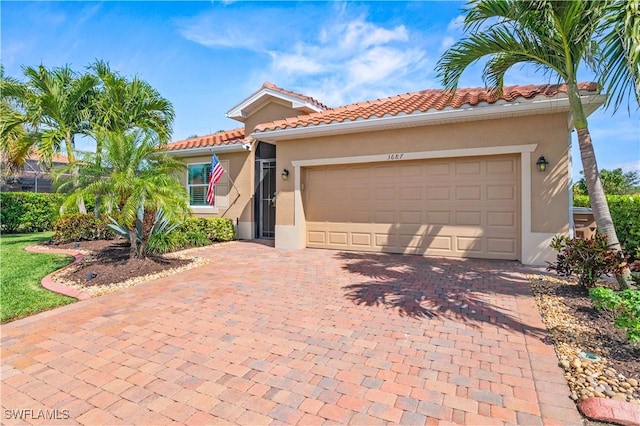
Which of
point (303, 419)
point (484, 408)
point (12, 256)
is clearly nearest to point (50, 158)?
point (12, 256)

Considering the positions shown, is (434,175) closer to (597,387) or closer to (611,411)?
(597,387)

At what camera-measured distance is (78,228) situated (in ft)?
42.7

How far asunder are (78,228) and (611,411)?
1578 cm

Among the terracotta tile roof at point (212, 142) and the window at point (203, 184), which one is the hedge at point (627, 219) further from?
the window at point (203, 184)

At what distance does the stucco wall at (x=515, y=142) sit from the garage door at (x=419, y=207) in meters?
0.53

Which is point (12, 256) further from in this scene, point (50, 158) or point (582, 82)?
point (582, 82)

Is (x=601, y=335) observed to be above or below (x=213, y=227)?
below

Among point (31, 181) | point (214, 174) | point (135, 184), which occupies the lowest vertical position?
point (135, 184)

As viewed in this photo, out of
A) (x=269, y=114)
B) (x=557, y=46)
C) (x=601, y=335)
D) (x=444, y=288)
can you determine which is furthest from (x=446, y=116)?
(x=269, y=114)

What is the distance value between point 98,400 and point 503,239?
32.0 ft

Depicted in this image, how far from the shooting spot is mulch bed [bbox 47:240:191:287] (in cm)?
752

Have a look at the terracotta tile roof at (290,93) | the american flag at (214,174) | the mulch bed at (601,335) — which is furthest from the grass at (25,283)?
the terracotta tile roof at (290,93)

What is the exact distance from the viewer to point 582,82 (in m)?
8.59

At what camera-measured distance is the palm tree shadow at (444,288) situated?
5281mm
